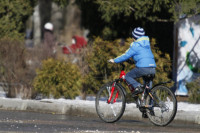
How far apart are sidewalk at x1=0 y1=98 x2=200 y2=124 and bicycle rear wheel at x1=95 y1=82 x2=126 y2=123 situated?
0.61 meters

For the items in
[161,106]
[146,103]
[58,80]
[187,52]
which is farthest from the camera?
[187,52]

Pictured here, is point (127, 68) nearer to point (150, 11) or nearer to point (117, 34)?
point (150, 11)

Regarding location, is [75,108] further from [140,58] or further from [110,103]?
[140,58]

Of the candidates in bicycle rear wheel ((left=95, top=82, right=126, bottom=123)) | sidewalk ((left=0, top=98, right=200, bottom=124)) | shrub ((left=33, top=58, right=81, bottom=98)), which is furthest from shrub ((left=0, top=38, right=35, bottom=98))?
bicycle rear wheel ((left=95, top=82, right=126, bottom=123))

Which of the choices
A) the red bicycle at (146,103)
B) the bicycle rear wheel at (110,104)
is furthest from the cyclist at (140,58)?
the bicycle rear wheel at (110,104)

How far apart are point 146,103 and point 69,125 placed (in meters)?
1.44

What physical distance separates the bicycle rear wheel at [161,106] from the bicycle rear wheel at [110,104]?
1.62 ft

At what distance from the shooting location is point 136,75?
34.6 ft

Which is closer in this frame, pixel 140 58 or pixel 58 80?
pixel 140 58

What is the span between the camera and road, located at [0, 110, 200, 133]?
9.13 metres

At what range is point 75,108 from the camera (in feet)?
39.0

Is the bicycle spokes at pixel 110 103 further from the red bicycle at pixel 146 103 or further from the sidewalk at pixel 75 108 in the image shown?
the sidewalk at pixel 75 108

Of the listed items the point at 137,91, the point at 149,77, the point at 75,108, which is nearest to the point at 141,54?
the point at 149,77

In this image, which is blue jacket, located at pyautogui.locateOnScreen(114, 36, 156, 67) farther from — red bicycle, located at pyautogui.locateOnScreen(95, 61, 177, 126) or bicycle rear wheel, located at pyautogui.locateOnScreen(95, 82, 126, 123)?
bicycle rear wheel, located at pyautogui.locateOnScreen(95, 82, 126, 123)
